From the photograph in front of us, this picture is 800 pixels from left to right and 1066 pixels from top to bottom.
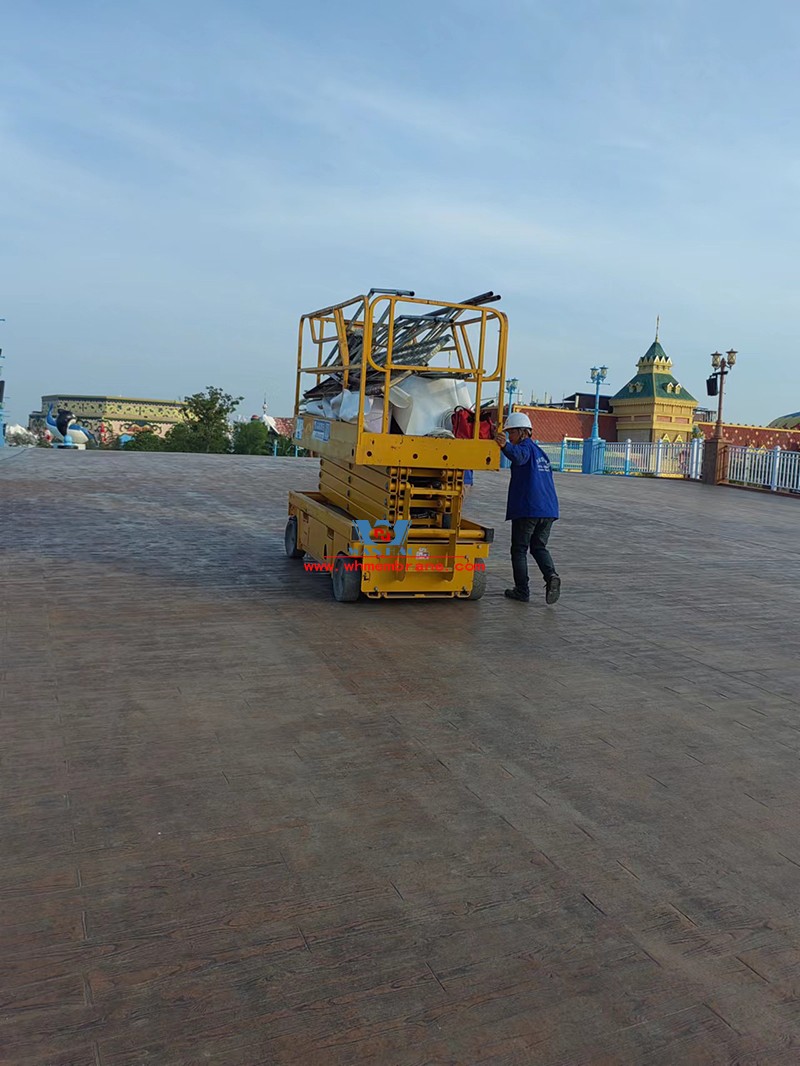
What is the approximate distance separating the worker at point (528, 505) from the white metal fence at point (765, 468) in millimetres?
16369

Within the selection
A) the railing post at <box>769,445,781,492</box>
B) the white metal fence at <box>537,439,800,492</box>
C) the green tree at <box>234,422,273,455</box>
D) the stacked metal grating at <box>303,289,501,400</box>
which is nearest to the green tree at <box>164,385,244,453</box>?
the green tree at <box>234,422,273,455</box>

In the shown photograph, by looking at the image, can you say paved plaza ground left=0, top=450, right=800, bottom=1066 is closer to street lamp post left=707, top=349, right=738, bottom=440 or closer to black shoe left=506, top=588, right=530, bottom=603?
black shoe left=506, top=588, right=530, bottom=603

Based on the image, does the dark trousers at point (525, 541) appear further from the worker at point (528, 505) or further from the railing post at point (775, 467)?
the railing post at point (775, 467)

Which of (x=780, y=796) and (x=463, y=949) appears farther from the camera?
(x=780, y=796)

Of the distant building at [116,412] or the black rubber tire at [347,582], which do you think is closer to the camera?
the black rubber tire at [347,582]

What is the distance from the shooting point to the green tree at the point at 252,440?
197ft

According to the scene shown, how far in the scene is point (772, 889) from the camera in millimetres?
3156

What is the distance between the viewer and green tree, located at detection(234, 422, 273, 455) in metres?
60.1

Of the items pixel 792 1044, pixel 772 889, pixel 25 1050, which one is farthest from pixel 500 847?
pixel 25 1050

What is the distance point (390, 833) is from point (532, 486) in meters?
4.84

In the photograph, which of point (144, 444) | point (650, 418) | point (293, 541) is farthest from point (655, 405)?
point (293, 541)

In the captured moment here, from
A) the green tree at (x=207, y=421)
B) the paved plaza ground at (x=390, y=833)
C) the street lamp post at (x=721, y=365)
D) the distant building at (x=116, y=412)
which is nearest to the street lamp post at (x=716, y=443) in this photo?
the street lamp post at (x=721, y=365)

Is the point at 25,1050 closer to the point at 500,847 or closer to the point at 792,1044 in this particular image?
the point at 500,847

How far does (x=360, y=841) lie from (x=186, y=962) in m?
0.90
